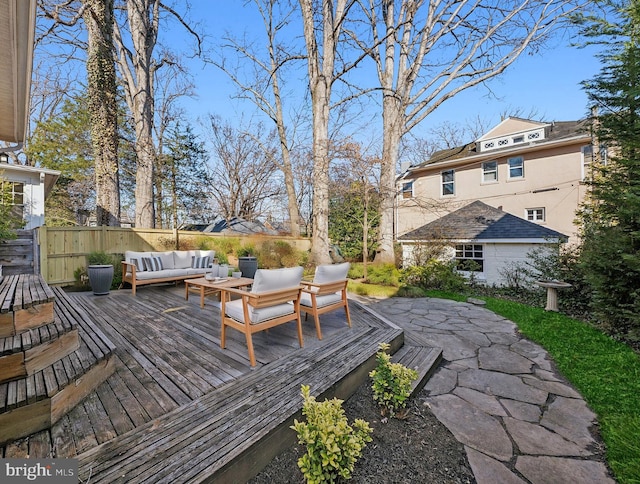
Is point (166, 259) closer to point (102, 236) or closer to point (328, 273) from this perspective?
point (102, 236)

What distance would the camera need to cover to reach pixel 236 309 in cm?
304

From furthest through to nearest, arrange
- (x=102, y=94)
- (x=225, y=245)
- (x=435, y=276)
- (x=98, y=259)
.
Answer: (x=225, y=245)
(x=435, y=276)
(x=102, y=94)
(x=98, y=259)

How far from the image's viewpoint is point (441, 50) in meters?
10.6

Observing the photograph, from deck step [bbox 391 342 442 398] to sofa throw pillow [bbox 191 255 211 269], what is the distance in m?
5.62

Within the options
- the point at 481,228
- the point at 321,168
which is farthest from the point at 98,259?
the point at 481,228

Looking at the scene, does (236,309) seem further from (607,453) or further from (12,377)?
(607,453)

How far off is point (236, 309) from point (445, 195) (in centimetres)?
1405

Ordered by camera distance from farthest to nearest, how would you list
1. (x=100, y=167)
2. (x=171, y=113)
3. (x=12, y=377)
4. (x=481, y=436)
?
(x=171, y=113), (x=100, y=167), (x=481, y=436), (x=12, y=377)

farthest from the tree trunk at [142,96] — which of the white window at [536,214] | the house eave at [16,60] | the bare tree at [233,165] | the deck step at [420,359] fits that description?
the white window at [536,214]

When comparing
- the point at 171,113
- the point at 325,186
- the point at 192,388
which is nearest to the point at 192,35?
the point at 171,113

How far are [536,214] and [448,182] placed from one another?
13.4 feet

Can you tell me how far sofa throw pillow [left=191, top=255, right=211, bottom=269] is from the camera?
7.27 m

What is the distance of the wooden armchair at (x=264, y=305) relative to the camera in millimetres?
2840

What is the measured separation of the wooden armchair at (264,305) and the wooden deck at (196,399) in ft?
1.02
